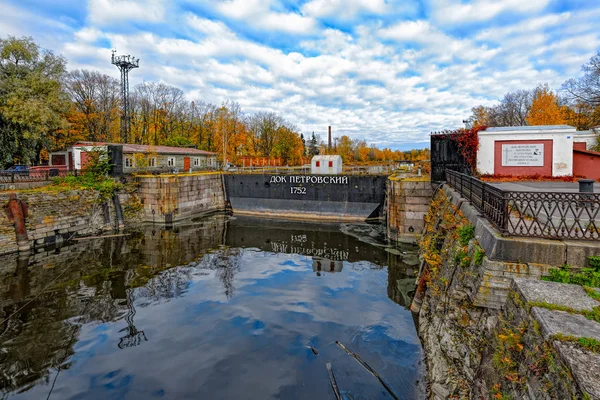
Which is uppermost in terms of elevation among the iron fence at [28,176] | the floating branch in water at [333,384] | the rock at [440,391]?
the iron fence at [28,176]

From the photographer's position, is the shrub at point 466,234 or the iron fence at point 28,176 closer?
the shrub at point 466,234

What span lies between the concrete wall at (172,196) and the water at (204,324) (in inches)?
288

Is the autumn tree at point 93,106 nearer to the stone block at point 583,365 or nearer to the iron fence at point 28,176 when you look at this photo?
the iron fence at point 28,176

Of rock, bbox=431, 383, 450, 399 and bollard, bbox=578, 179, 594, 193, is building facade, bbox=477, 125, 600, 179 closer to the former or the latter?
bollard, bbox=578, 179, 594, 193

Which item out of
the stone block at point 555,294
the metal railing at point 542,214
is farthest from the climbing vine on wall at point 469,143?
the stone block at point 555,294

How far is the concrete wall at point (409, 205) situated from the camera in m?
18.0

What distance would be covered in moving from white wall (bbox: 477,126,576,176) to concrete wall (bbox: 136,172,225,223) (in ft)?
68.4

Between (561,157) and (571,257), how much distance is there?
13648 mm

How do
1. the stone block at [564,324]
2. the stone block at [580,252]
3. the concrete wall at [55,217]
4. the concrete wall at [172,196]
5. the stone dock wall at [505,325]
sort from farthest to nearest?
the concrete wall at [172,196] < the concrete wall at [55,217] < the stone block at [580,252] < the stone block at [564,324] < the stone dock wall at [505,325]

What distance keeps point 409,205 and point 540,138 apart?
23.0ft

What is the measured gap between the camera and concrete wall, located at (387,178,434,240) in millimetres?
17984

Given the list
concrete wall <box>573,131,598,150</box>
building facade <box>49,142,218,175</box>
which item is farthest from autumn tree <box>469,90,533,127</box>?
building facade <box>49,142,218,175</box>

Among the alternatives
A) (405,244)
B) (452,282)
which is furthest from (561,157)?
(452,282)

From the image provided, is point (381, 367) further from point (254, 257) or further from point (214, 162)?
point (214, 162)
